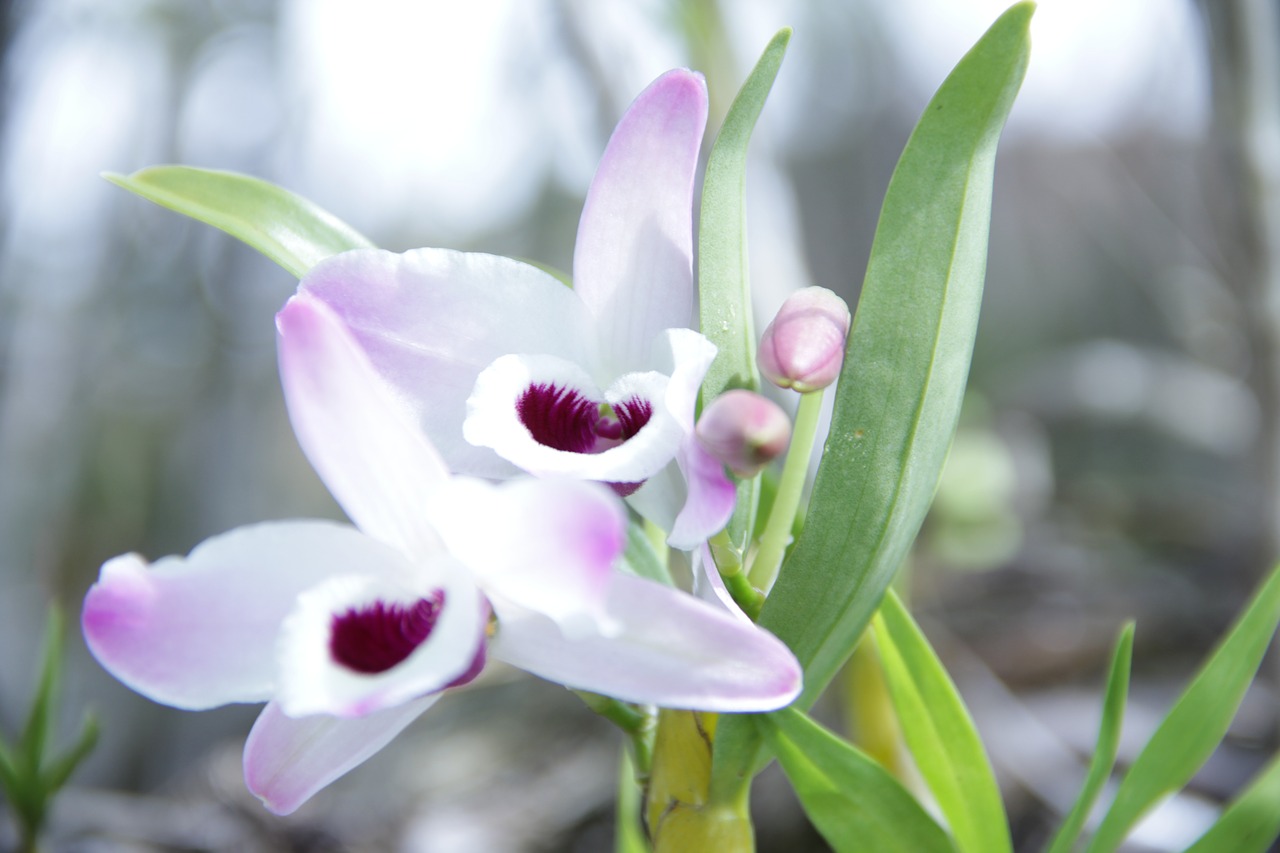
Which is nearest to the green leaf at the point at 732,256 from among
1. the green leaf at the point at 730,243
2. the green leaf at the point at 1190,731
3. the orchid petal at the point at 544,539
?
the green leaf at the point at 730,243

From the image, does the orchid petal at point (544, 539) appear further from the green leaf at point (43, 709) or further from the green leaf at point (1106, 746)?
the green leaf at point (43, 709)

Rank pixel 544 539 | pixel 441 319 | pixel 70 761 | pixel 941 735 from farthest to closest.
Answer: pixel 70 761 → pixel 941 735 → pixel 441 319 → pixel 544 539

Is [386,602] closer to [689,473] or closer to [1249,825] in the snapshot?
[689,473]

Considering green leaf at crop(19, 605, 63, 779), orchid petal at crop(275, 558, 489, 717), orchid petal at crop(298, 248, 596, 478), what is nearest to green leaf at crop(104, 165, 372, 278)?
orchid petal at crop(298, 248, 596, 478)

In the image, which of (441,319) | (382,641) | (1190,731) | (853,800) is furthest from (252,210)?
(1190,731)

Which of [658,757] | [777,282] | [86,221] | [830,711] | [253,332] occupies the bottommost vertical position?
[253,332]

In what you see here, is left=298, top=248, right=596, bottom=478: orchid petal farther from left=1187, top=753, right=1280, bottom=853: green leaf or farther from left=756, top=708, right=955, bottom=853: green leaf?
left=1187, top=753, right=1280, bottom=853: green leaf

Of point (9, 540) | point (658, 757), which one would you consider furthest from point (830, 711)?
point (9, 540)

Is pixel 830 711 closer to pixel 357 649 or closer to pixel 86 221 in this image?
pixel 357 649
